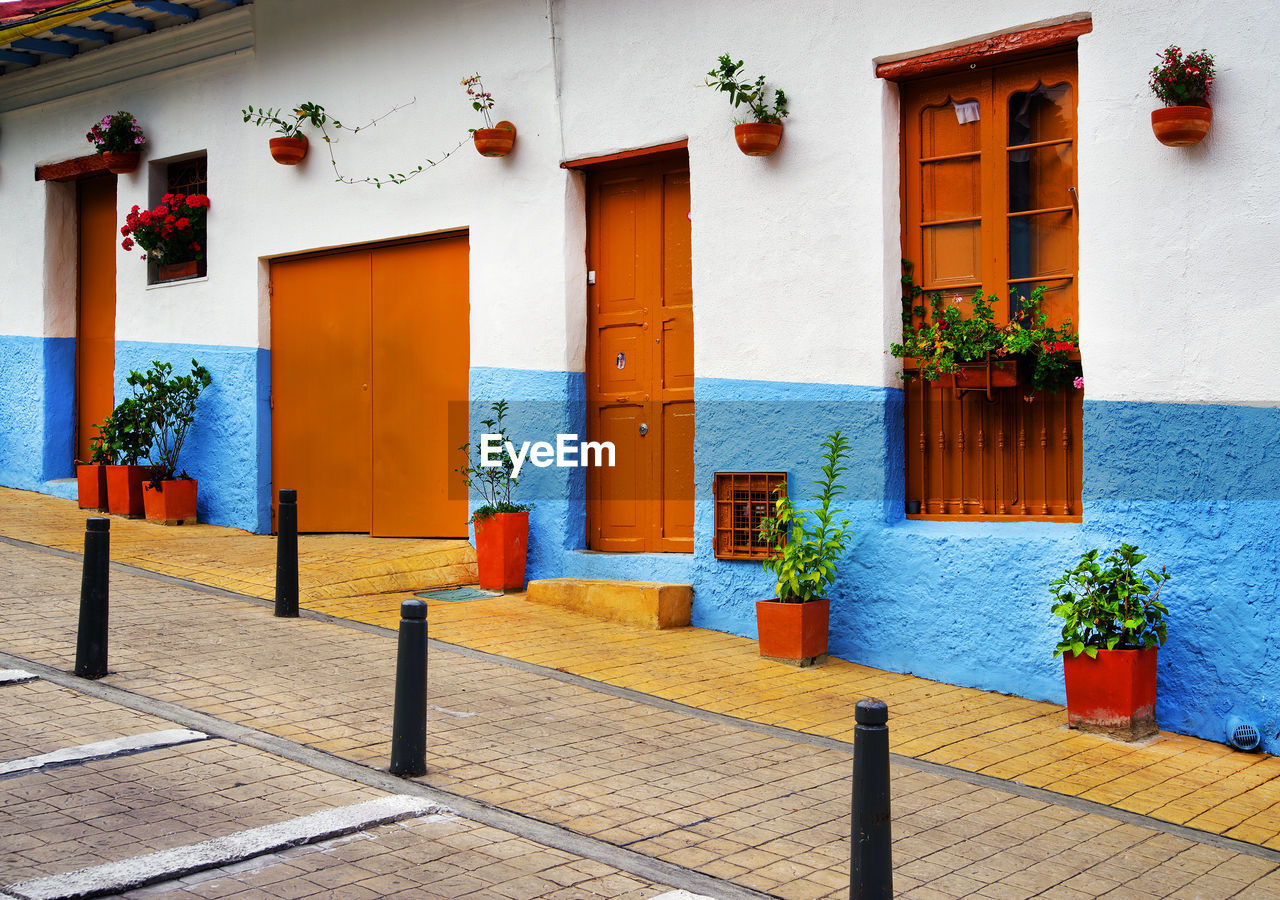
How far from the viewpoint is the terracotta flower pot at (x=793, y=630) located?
7320 millimetres

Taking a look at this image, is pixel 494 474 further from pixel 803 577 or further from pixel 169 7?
pixel 169 7

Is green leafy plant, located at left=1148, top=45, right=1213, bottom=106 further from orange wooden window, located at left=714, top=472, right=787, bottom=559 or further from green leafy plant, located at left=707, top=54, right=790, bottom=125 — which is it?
orange wooden window, located at left=714, top=472, right=787, bottom=559

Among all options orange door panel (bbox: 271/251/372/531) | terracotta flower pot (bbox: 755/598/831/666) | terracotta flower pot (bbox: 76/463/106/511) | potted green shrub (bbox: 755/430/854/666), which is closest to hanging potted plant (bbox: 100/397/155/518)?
terracotta flower pot (bbox: 76/463/106/511)

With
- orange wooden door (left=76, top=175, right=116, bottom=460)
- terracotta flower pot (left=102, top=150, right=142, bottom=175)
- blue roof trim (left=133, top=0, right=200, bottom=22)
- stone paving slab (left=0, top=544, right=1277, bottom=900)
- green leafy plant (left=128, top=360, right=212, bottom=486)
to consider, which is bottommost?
stone paving slab (left=0, top=544, right=1277, bottom=900)

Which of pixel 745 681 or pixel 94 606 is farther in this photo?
pixel 745 681

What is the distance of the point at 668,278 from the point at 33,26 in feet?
23.6

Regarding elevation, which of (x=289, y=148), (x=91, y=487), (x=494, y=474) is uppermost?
(x=289, y=148)

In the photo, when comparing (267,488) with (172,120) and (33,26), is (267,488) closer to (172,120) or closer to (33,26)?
(172,120)

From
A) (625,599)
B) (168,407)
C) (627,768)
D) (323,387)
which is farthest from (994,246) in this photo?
(168,407)

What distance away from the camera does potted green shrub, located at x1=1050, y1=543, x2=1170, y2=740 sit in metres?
6.11

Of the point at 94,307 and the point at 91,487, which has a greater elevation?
the point at 94,307

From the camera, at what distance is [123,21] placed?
1173 centimetres

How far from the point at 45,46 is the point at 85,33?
0.65 metres

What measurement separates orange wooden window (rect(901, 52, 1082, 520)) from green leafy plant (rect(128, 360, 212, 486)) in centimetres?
711
